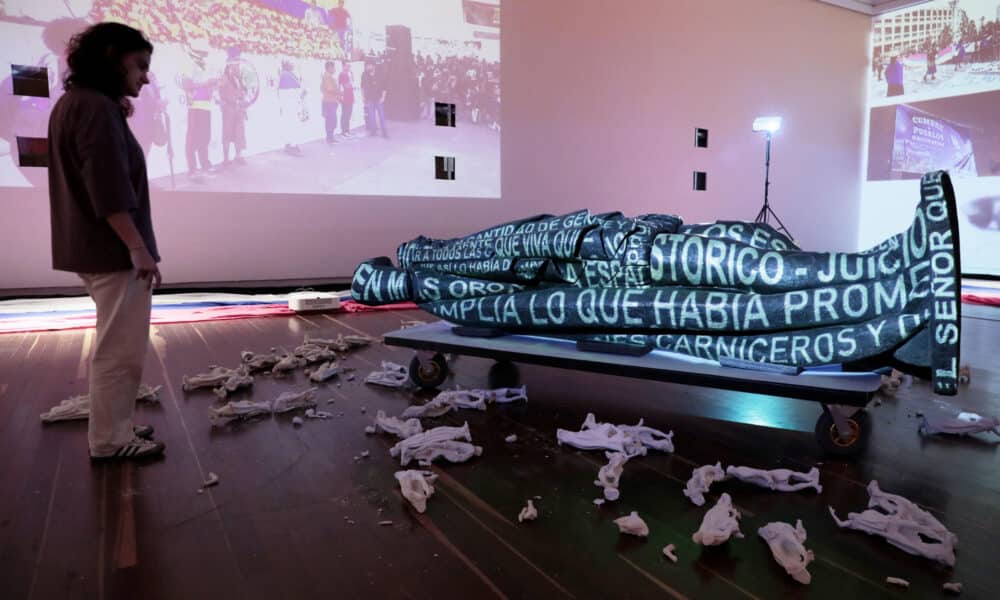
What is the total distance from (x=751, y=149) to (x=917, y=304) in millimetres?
6374

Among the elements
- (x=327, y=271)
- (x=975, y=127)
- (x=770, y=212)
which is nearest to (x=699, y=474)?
(x=327, y=271)

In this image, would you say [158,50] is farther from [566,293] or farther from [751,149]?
[751,149]

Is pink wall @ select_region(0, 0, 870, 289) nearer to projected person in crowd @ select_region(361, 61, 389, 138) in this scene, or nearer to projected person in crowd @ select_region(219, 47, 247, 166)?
projected person in crowd @ select_region(219, 47, 247, 166)

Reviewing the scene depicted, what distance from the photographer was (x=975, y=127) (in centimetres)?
650

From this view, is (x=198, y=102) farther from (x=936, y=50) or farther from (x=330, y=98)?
(x=936, y=50)

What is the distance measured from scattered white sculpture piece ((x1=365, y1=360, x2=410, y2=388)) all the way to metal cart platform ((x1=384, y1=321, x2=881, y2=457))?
7 cm

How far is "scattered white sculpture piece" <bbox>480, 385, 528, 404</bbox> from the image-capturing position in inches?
73.2

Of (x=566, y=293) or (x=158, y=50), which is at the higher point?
(x=158, y=50)

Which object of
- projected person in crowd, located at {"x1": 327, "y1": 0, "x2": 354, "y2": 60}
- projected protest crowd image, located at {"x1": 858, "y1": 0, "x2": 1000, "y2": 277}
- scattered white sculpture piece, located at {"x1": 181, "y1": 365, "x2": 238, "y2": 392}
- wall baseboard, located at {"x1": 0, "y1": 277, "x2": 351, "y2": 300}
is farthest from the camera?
projected protest crowd image, located at {"x1": 858, "y1": 0, "x2": 1000, "y2": 277}

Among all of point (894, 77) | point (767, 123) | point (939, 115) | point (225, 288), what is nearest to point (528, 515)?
point (225, 288)

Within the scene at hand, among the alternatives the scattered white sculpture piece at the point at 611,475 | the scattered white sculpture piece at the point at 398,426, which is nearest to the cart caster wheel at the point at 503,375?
the scattered white sculpture piece at the point at 398,426

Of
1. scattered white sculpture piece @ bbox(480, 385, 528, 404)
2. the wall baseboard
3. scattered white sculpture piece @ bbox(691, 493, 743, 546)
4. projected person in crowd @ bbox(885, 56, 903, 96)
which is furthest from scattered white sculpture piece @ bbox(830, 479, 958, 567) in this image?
projected person in crowd @ bbox(885, 56, 903, 96)

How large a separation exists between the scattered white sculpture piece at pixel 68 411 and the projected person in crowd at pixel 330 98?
11.4 feet

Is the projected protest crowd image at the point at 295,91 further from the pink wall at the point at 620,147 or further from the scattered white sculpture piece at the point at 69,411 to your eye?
the scattered white sculpture piece at the point at 69,411
